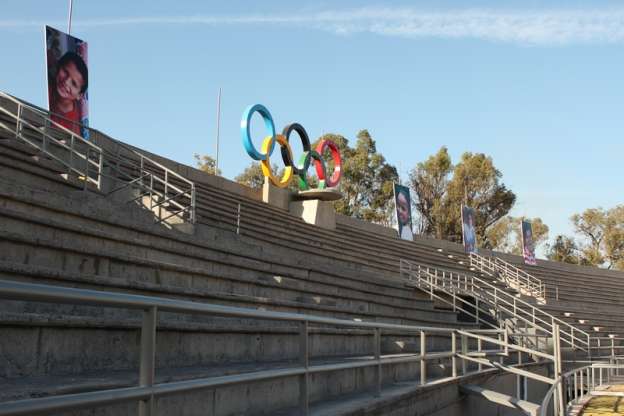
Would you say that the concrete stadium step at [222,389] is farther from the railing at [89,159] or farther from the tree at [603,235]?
the tree at [603,235]

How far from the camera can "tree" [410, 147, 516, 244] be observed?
55.6 m

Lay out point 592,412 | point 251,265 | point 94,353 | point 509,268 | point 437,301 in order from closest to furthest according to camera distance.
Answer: point 94,353 → point 592,412 → point 251,265 → point 437,301 → point 509,268

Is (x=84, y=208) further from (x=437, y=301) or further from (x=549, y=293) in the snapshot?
(x=549, y=293)

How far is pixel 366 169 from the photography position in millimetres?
54375

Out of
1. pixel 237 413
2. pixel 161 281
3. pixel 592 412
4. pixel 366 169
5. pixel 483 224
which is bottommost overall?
pixel 592 412

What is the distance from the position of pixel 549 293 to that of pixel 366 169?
27.3 meters

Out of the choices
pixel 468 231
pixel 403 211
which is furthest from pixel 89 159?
pixel 468 231

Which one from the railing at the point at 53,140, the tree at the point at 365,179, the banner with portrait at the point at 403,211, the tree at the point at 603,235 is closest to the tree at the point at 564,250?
the tree at the point at 603,235

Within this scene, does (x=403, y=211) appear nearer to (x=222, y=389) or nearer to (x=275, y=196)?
(x=275, y=196)

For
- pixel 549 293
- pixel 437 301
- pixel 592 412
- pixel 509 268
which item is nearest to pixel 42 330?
pixel 592 412

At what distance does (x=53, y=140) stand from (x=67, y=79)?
367cm

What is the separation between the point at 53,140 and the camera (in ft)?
32.8

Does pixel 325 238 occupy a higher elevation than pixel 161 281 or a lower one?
higher

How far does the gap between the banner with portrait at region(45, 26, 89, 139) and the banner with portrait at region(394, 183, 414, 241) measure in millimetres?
17896
